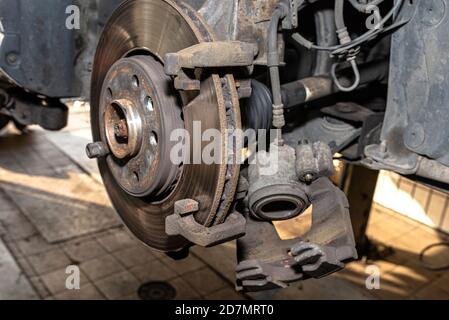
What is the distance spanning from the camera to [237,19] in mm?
852

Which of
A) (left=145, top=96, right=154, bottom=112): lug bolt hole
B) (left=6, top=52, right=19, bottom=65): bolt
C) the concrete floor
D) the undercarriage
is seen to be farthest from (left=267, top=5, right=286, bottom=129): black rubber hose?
the concrete floor

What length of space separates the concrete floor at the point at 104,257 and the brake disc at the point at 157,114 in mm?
1833

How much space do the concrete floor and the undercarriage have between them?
1.76 m

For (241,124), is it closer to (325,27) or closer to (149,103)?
(149,103)

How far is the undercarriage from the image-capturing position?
2.53 ft

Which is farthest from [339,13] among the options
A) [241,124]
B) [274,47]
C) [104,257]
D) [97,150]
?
[104,257]

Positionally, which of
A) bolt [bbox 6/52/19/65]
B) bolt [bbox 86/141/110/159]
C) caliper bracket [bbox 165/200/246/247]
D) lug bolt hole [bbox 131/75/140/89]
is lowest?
caliper bracket [bbox 165/200/246/247]

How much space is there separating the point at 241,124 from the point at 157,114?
0.15 meters

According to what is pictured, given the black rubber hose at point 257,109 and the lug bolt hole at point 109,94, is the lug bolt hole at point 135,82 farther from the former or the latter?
the black rubber hose at point 257,109

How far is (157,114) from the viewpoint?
837 mm

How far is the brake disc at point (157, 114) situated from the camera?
0.76 m

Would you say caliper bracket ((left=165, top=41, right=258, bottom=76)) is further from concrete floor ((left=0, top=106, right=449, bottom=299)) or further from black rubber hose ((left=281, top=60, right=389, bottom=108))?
concrete floor ((left=0, top=106, right=449, bottom=299))

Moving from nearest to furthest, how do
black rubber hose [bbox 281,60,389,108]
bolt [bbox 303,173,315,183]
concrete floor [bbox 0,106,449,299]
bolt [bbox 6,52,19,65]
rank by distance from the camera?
bolt [bbox 303,173,315,183]
black rubber hose [bbox 281,60,389,108]
bolt [bbox 6,52,19,65]
concrete floor [bbox 0,106,449,299]

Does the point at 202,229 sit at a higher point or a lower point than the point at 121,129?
lower
